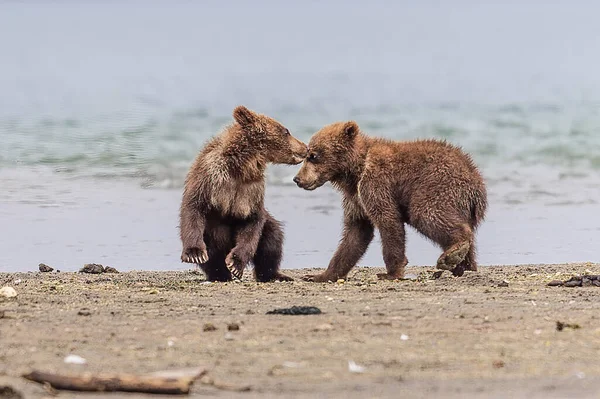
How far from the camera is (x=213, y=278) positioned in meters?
9.33

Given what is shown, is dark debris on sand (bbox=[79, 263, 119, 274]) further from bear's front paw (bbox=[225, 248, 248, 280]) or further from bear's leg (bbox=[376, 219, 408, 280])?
bear's leg (bbox=[376, 219, 408, 280])

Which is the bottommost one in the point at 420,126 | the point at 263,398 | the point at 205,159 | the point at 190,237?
the point at 263,398

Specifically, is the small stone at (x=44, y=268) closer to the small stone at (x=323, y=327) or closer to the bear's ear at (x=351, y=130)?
the bear's ear at (x=351, y=130)

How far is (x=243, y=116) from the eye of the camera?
921 cm

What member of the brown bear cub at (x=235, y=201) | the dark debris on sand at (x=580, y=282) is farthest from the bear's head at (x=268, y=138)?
the dark debris on sand at (x=580, y=282)

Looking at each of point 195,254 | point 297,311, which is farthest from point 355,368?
point 195,254

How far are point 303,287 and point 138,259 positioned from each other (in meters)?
3.27

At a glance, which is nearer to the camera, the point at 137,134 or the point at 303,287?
the point at 303,287

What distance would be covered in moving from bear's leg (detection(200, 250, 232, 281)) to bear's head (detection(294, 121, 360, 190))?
0.88m

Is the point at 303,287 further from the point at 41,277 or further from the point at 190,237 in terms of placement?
the point at 41,277

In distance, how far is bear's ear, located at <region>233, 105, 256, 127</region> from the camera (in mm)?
9188

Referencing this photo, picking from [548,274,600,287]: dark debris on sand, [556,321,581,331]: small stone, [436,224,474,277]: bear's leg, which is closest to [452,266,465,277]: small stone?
[436,224,474,277]: bear's leg

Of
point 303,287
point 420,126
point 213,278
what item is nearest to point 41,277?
point 213,278

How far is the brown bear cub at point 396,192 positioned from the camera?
880 centimetres
